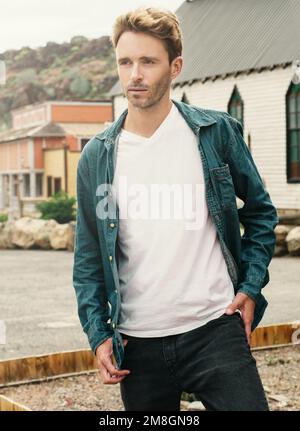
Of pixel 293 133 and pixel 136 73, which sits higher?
pixel 293 133

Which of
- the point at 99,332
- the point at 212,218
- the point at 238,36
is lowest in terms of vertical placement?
the point at 99,332

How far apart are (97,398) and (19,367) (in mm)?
845

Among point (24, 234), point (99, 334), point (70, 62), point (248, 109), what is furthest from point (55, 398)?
point (70, 62)

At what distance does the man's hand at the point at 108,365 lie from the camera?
3217 mm

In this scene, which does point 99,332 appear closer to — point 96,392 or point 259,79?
point 96,392

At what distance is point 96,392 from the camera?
22.2 ft

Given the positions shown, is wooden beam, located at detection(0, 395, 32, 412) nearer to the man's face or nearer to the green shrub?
the man's face

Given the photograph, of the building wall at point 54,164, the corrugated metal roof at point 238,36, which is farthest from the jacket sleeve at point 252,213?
the building wall at point 54,164

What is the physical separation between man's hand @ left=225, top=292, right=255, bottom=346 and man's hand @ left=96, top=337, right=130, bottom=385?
410 millimetres

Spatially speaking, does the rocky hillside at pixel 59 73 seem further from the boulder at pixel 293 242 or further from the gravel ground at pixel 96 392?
the gravel ground at pixel 96 392

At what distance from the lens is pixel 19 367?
715 cm

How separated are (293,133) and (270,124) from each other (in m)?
0.97

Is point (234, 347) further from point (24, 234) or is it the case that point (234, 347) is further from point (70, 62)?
point (70, 62)

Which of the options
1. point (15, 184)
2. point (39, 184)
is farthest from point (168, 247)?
point (15, 184)
